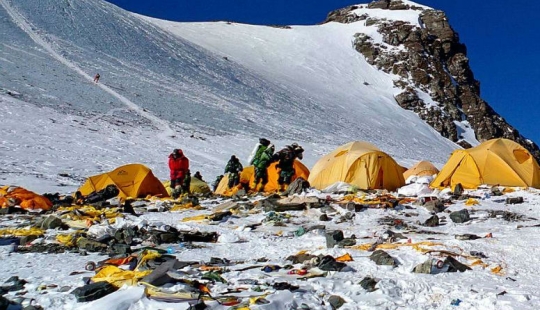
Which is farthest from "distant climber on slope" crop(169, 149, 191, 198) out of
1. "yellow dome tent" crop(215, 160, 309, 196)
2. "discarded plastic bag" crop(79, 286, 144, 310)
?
"discarded plastic bag" crop(79, 286, 144, 310)

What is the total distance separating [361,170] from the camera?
55.4 feet

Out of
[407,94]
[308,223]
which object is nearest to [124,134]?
[308,223]

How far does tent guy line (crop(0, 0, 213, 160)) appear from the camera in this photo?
34.5 metres

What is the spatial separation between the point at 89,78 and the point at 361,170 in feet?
115

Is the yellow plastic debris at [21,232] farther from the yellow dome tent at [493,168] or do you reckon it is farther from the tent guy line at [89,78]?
the tent guy line at [89,78]

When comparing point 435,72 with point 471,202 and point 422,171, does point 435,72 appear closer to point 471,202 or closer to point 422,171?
point 422,171

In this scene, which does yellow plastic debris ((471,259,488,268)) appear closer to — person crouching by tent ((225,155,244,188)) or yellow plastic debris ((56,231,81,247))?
yellow plastic debris ((56,231,81,247))

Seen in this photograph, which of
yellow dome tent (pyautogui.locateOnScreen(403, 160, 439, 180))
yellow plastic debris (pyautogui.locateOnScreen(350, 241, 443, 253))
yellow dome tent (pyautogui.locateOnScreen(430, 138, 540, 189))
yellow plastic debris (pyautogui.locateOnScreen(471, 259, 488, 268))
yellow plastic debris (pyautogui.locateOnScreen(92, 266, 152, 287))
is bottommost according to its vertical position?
yellow plastic debris (pyautogui.locateOnScreen(92, 266, 152, 287))

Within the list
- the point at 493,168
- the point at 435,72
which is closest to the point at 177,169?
the point at 493,168

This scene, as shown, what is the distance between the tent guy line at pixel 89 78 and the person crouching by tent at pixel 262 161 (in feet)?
40.9

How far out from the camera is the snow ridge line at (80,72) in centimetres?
3578

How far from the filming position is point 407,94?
83250 millimetres

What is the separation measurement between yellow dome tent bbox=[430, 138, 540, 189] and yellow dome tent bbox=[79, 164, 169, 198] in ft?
32.3

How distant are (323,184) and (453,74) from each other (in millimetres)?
90079
